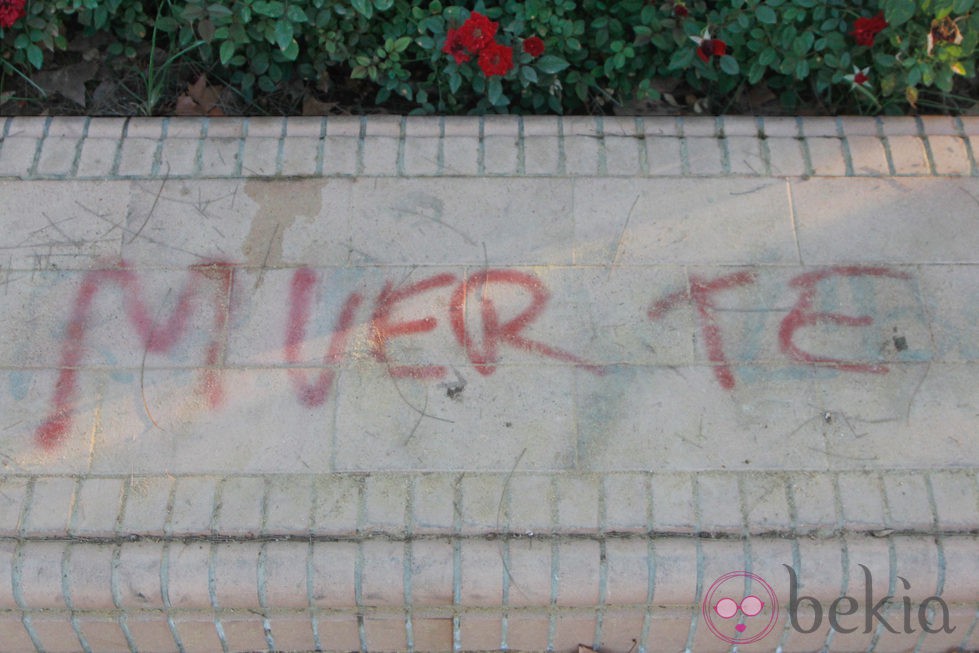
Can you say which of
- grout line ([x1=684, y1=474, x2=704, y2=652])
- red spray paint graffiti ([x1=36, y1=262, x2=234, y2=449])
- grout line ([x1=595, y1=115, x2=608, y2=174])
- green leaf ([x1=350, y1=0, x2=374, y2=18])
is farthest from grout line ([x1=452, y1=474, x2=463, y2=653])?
green leaf ([x1=350, y1=0, x2=374, y2=18])

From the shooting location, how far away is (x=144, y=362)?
3.06 metres

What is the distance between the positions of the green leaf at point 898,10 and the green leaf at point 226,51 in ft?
8.16

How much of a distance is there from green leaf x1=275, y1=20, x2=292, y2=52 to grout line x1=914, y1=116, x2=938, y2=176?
248 cm

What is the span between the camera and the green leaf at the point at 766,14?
→ 3.47 m

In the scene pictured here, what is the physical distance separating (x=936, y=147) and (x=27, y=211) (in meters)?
3.45

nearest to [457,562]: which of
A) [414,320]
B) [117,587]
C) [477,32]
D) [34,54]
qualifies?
[414,320]

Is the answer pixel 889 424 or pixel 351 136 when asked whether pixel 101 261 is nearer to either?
pixel 351 136

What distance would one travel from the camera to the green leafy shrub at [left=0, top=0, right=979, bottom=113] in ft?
11.4

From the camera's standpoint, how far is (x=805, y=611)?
281cm

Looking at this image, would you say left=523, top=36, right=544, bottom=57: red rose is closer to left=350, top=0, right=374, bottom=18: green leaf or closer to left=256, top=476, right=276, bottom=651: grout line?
left=350, top=0, right=374, bottom=18: green leaf

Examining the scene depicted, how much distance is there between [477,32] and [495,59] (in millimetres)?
127

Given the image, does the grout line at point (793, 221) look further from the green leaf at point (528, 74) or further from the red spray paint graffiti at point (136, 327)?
the red spray paint graffiti at point (136, 327)

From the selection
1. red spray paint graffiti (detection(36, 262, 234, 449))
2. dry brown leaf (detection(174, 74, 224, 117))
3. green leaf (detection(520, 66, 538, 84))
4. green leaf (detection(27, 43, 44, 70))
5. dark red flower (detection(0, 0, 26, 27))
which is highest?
dark red flower (detection(0, 0, 26, 27))

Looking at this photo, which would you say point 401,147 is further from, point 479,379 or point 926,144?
point 926,144
